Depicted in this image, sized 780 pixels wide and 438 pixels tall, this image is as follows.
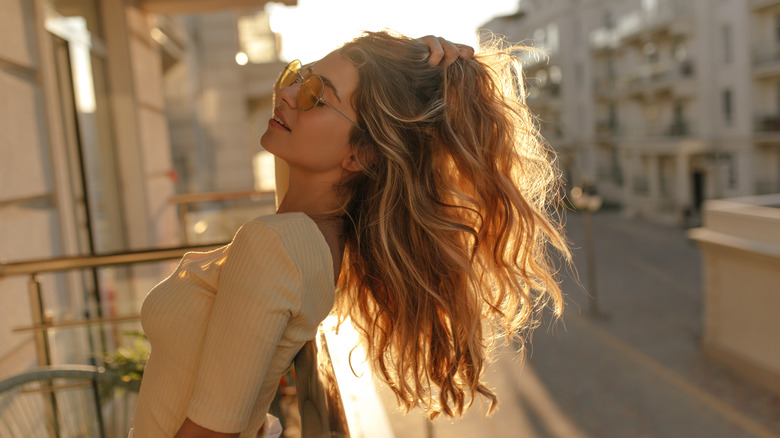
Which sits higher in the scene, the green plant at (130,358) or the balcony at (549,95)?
the balcony at (549,95)

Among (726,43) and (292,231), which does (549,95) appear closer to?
(726,43)

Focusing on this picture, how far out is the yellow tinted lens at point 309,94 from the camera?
5.34ft

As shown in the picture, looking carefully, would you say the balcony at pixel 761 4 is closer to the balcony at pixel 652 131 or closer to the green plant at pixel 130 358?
the balcony at pixel 652 131

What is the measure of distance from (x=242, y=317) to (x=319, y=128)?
573mm

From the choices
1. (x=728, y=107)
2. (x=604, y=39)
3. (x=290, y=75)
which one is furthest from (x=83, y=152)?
(x=604, y=39)

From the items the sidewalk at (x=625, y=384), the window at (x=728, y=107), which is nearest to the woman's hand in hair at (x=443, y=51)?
the sidewalk at (x=625, y=384)

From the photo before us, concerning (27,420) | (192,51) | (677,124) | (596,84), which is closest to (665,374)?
(192,51)

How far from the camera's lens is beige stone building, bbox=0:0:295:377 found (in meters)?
3.12

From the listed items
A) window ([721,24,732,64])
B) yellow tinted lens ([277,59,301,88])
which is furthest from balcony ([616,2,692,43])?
yellow tinted lens ([277,59,301,88])

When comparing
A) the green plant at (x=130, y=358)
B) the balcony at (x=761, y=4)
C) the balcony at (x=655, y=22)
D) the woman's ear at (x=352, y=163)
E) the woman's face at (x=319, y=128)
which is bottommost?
the green plant at (x=130, y=358)

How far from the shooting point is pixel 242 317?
4.13 ft

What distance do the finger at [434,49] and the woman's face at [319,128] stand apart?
191 millimetres

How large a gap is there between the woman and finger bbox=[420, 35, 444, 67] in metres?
0.01

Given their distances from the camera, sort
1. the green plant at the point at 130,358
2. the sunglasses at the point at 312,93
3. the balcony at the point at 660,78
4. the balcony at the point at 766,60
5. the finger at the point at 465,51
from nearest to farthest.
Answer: the sunglasses at the point at 312,93, the finger at the point at 465,51, the green plant at the point at 130,358, the balcony at the point at 766,60, the balcony at the point at 660,78
